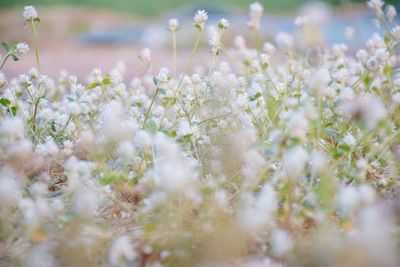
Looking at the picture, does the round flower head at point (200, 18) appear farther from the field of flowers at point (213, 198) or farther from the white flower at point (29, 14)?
the white flower at point (29, 14)

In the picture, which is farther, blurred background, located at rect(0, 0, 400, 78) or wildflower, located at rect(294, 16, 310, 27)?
blurred background, located at rect(0, 0, 400, 78)

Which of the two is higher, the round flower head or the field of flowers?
the round flower head

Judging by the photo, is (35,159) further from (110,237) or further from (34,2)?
(34,2)

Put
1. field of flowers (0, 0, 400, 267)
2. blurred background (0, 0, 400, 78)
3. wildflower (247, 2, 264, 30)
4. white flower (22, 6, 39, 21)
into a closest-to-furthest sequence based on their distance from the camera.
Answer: field of flowers (0, 0, 400, 267) → white flower (22, 6, 39, 21) → wildflower (247, 2, 264, 30) → blurred background (0, 0, 400, 78)

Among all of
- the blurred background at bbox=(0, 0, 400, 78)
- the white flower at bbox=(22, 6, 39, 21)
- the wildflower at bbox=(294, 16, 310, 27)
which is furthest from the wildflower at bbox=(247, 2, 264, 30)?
the blurred background at bbox=(0, 0, 400, 78)

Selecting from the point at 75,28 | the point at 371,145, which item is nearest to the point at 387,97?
the point at 371,145

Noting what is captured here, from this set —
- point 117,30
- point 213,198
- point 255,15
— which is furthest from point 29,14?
point 117,30

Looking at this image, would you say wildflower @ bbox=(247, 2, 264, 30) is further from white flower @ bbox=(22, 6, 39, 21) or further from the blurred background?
the blurred background

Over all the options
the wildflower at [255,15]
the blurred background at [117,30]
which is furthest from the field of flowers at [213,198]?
the blurred background at [117,30]
